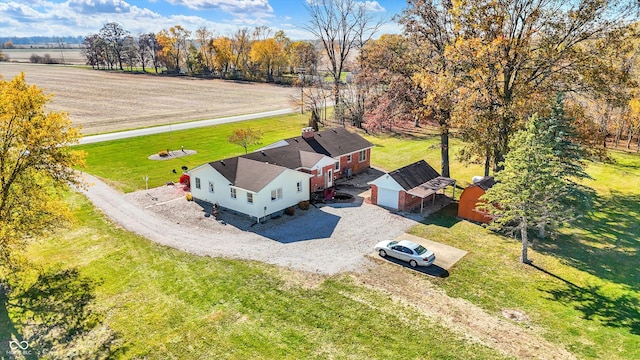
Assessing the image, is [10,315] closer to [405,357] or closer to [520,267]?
[405,357]

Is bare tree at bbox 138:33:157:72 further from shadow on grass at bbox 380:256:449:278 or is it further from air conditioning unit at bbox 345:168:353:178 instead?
shadow on grass at bbox 380:256:449:278

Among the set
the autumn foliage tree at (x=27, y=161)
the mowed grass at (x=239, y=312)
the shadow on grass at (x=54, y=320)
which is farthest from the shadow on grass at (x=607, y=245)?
the autumn foliage tree at (x=27, y=161)

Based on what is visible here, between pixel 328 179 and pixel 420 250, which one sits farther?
pixel 328 179

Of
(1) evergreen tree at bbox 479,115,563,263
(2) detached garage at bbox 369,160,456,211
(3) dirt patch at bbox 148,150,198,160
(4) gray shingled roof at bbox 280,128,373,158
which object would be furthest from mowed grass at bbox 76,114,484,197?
(1) evergreen tree at bbox 479,115,563,263

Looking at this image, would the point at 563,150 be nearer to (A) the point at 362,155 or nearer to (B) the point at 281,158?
(A) the point at 362,155

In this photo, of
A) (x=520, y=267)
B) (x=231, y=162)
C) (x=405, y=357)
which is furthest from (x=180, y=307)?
(x=520, y=267)

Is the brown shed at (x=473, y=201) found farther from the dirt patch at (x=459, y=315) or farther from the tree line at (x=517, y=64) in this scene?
the dirt patch at (x=459, y=315)

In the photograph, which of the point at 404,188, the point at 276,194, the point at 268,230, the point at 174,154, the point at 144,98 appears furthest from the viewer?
the point at 144,98

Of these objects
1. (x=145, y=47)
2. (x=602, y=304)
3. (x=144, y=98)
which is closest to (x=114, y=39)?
(x=145, y=47)
